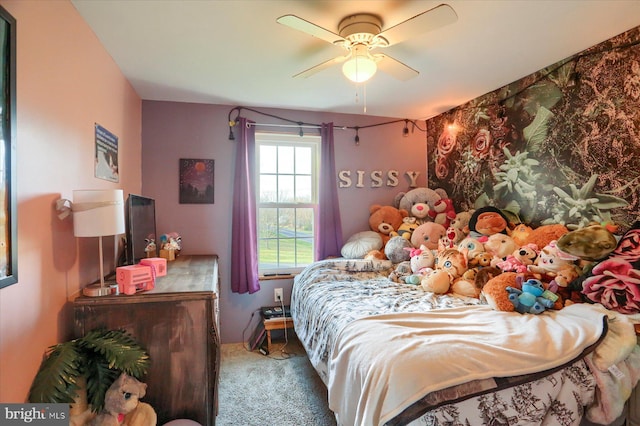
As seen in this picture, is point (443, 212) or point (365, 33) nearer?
point (365, 33)

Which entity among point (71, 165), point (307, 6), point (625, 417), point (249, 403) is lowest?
point (249, 403)

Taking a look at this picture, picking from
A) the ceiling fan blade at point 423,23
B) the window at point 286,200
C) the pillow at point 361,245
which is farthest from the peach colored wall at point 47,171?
the pillow at point 361,245

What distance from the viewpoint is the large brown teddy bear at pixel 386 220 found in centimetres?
315

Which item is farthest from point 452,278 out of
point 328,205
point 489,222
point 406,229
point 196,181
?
point 196,181

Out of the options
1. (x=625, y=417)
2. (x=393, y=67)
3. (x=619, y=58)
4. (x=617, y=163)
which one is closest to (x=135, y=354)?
(x=393, y=67)

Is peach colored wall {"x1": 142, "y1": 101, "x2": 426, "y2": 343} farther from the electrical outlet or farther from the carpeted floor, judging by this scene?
the carpeted floor

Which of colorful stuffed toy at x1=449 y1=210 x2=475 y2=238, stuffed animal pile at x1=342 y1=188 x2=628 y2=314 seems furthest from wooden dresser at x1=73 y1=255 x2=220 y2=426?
colorful stuffed toy at x1=449 y1=210 x2=475 y2=238

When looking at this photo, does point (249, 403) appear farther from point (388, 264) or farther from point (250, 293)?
point (388, 264)

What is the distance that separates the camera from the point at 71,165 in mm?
Answer: 1464

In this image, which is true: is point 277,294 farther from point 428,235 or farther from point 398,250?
point 428,235

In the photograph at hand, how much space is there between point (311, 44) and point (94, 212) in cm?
144

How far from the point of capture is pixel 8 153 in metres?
1.00

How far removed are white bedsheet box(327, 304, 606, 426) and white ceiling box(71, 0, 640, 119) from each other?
59.0 inches

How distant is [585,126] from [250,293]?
9.33 ft
